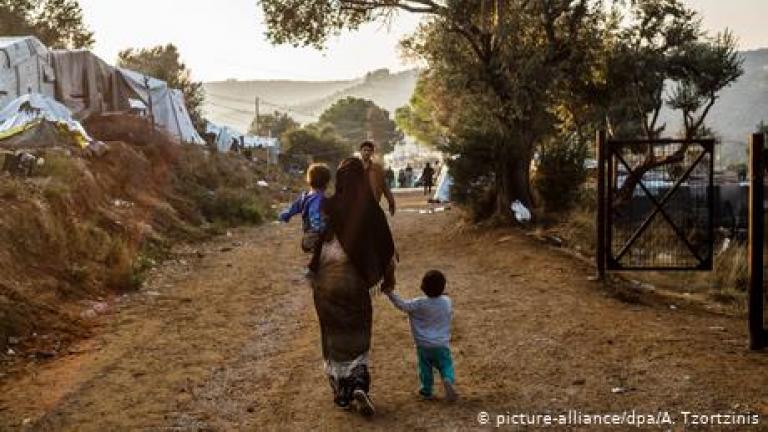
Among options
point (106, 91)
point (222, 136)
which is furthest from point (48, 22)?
point (106, 91)

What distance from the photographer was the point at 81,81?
22234 millimetres

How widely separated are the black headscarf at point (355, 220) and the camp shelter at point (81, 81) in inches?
721

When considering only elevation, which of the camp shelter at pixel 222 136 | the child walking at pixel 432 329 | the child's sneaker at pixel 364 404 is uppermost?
the camp shelter at pixel 222 136

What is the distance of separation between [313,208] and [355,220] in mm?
449

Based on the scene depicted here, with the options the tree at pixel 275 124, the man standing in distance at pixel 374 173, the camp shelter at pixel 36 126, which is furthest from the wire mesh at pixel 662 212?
the tree at pixel 275 124

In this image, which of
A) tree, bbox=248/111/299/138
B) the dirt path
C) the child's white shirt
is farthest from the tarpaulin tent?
tree, bbox=248/111/299/138

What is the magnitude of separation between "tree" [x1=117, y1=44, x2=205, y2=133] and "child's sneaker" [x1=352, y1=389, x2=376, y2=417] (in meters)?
49.0

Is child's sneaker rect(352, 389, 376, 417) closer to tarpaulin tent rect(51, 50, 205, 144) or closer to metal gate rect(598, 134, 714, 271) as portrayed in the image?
metal gate rect(598, 134, 714, 271)

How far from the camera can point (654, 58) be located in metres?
22.8

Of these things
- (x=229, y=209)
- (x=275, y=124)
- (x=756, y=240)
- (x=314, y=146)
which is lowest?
(x=229, y=209)

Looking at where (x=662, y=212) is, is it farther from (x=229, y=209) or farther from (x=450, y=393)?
(x=229, y=209)

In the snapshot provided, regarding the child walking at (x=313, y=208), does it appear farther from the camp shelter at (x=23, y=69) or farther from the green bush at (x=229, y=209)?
the camp shelter at (x=23, y=69)

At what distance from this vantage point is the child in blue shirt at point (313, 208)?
565cm

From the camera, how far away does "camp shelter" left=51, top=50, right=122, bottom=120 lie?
70.6 feet
